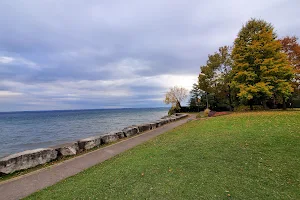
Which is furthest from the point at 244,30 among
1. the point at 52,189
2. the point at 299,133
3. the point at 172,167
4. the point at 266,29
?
the point at 52,189

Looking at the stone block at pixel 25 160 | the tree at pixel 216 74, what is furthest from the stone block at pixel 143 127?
the tree at pixel 216 74

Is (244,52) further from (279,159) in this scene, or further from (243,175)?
(243,175)

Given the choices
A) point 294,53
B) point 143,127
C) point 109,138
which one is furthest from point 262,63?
point 109,138

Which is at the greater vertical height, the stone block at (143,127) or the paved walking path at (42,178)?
the stone block at (143,127)

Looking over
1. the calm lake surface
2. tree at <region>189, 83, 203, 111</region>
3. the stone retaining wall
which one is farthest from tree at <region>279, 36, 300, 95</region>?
the stone retaining wall

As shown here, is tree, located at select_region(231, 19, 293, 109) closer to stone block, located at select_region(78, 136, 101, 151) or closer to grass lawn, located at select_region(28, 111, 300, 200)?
grass lawn, located at select_region(28, 111, 300, 200)

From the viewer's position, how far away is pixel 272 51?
1673 centimetres

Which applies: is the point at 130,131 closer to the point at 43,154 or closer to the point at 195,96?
the point at 43,154

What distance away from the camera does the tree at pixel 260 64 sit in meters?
16.1

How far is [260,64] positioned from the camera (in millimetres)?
17156

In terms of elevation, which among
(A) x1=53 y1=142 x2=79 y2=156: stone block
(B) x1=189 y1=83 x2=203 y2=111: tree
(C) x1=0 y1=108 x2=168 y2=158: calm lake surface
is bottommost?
(C) x1=0 y1=108 x2=168 y2=158: calm lake surface

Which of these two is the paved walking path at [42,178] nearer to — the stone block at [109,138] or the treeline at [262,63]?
the stone block at [109,138]

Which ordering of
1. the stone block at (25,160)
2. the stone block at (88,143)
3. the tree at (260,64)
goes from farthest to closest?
the tree at (260,64), the stone block at (88,143), the stone block at (25,160)

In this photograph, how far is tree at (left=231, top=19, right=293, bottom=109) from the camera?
16125mm
